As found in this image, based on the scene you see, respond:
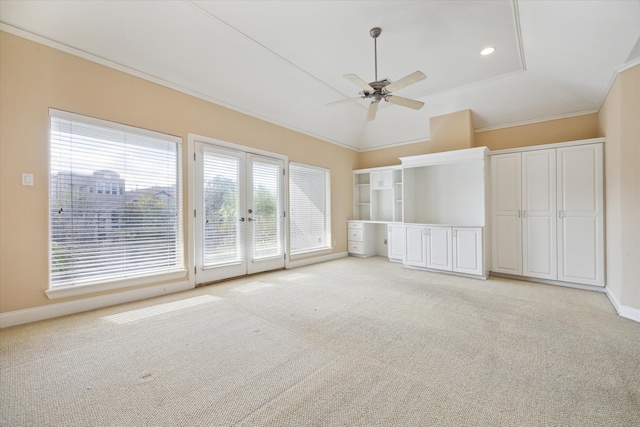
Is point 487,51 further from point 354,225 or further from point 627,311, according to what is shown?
point 354,225

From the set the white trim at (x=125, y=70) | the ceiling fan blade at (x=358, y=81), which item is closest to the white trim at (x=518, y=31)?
the ceiling fan blade at (x=358, y=81)

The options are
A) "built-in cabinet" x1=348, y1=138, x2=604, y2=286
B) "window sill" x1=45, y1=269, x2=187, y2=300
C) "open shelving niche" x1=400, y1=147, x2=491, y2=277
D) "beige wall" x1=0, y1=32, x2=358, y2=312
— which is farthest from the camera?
"open shelving niche" x1=400, y1=147, x2=491, y2=277

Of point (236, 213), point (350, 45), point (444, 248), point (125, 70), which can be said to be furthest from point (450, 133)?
point (125, 70)

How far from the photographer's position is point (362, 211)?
23.9 feet

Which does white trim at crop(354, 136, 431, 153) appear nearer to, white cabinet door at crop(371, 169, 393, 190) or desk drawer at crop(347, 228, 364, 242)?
white cabinet door at crop(371, 169, 393, 190)

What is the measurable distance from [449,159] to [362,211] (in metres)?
2.86

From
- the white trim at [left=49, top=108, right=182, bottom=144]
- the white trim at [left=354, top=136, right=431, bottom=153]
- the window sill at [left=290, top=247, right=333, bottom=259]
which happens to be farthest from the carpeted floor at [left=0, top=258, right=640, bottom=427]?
the white trim at [left=354, top=136, right=431, bottom=153]

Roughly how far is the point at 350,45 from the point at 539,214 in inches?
159

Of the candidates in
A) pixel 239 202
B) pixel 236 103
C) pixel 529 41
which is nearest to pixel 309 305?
pixel 239 202

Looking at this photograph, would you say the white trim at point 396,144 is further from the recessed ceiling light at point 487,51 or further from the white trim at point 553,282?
the white trim at point 553,282

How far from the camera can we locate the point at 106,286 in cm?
316

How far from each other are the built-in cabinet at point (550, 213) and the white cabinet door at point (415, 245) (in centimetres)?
119

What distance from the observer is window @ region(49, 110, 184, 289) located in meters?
2.93

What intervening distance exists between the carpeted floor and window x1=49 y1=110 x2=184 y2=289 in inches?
21.8
